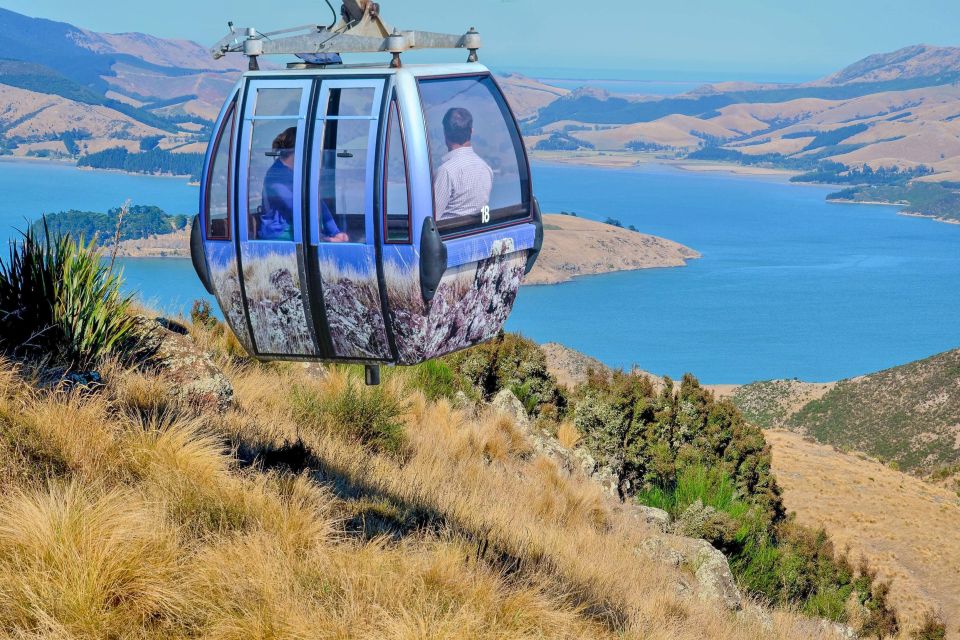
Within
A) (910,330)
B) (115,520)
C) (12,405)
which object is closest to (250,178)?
(115,520)

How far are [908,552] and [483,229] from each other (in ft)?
102

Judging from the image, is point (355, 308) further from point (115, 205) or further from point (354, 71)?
point (115, 205)

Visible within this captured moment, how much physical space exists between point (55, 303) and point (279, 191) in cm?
455

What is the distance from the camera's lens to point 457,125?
4.43 m

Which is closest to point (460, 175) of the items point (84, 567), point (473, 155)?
point (473, 155)

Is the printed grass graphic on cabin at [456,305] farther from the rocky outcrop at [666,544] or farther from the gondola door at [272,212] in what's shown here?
the rocky outcrop at [666,544]

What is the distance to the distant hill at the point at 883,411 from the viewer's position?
210 ft

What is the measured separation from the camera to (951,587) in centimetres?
2878

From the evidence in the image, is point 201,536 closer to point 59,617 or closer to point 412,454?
point 59,617

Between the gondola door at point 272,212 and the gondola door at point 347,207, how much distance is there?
0.09 meters

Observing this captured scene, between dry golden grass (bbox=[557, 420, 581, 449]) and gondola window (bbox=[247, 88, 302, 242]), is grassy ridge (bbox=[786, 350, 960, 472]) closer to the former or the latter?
dry golden grass (bbox=[557, 420, 581, 449])

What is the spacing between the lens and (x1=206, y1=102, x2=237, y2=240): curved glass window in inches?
162

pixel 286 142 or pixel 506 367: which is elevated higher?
pixel 286 142

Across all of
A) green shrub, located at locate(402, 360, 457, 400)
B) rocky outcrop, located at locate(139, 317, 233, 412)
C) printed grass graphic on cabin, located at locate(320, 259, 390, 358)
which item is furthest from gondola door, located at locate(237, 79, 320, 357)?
green shrub, located at locate(402, 360, 457, 400)
